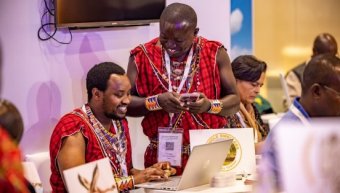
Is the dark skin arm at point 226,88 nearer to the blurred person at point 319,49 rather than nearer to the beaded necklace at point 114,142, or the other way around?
the beaded necklace at point 114,142

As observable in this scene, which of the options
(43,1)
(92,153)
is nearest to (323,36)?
(43,1)

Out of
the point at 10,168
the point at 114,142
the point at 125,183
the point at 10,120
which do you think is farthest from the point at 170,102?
the point at 10,168

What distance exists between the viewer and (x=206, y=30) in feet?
20.0

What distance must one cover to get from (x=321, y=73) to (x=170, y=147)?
117 cm

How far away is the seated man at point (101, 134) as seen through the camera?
388 cm

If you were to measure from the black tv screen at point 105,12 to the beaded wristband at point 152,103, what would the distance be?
81cm

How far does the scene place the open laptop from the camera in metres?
3.84

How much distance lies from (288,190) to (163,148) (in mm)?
2363

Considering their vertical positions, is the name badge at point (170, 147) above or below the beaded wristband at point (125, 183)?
above

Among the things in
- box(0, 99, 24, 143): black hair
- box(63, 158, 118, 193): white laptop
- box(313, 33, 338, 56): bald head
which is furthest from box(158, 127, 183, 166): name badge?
box(313, 33, 338, 56): bald head

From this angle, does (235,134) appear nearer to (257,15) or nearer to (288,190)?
(288,190)

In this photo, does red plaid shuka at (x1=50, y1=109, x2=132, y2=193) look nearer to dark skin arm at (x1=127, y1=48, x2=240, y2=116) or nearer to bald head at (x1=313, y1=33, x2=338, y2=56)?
dark skin arm at (x1=127, y1=48, x2=240, y2=116)

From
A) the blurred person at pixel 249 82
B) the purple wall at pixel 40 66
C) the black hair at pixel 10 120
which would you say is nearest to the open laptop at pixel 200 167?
the purple wall at pixel 40 66

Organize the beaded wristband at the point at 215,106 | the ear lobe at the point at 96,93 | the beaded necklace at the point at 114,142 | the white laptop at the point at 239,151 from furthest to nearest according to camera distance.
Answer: the beaded wristband at the point at 215,106, the white laptop at the point at 239,151, the ear lobe at the point at 96,93, the beaded necklace at the point at 114,142
